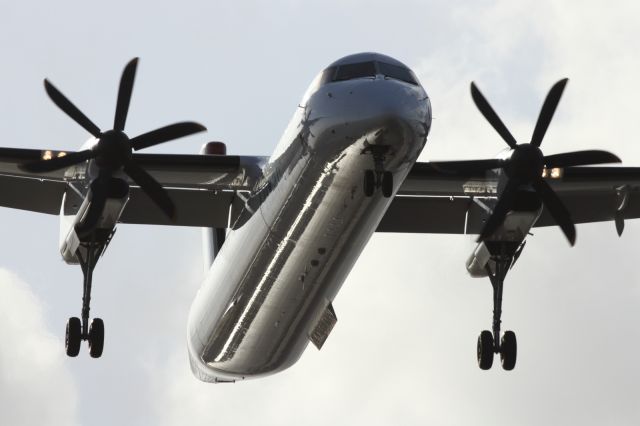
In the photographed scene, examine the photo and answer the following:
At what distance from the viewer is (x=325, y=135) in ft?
82.4

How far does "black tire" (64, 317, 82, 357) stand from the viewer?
30.5 metres

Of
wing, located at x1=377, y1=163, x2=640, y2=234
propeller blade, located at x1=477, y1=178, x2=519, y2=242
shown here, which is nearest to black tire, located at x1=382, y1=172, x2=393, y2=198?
propeller blade, located at x1=477, y1=178, x2=519, y2=242

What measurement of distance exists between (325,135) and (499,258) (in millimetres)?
7878

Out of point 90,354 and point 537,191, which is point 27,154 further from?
point 537,191

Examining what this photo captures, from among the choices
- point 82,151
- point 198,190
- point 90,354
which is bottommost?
point 90,354

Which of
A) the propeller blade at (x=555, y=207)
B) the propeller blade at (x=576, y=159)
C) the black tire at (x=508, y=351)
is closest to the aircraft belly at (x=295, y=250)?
the propeller blade at (x=555, y=207)

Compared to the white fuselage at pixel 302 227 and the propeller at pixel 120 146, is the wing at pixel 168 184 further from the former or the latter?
the white fuselage at pixel 302 227

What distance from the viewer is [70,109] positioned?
96.1ft

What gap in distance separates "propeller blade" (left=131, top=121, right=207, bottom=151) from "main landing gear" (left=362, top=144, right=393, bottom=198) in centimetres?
608

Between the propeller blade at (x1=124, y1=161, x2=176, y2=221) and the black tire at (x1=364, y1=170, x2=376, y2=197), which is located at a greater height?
the black tire at (x1=364, y1=170, x2=376, y2=197)

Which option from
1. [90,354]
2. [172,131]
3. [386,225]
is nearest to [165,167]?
[172,131]

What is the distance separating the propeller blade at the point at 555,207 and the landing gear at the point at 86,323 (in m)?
9.82

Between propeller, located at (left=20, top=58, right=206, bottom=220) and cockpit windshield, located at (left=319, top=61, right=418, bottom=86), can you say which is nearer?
cockpit windshield, located at (left=319, top=61, right=418, bottom=86)

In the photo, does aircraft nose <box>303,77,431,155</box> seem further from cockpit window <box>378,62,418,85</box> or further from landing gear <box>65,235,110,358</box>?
landing gear <box>65,235,110,358</box>
